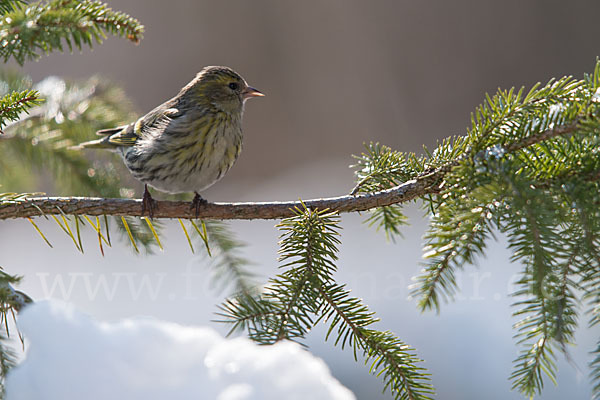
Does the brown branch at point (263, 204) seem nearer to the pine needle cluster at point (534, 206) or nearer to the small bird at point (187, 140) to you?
the pine needle cluster at point (534, 206)

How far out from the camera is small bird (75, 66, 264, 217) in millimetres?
1818

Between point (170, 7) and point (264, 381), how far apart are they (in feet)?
17.2

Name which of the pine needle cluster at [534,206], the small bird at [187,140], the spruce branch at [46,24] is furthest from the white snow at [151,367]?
the small bird at [187,140]

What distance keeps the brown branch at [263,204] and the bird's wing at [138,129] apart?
87 centimetres

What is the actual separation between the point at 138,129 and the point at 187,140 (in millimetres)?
250

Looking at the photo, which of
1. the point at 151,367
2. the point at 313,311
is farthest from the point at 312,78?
the point at 151,367

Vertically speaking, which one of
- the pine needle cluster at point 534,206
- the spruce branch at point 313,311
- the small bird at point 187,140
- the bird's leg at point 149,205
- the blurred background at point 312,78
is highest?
the blurred background at point 312,78

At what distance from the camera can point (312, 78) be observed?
17.1 feet

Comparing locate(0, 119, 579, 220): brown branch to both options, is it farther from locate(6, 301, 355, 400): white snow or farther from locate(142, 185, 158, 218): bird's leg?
locate(6, 301, 355, 400): white snow

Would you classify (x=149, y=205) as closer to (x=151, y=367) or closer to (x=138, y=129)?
(x=151, y=367)

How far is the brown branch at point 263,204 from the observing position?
3.20 ft

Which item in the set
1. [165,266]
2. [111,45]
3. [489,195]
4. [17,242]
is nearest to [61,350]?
[489,195]

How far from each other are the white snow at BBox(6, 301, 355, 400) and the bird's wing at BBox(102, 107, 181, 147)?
1.17 meters

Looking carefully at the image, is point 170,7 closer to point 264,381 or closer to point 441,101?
point 441,101
